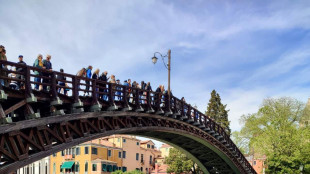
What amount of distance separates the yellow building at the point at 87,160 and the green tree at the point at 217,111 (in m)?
18.0

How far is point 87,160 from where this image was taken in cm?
5734

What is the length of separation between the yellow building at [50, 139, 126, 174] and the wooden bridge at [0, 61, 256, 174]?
30088mm

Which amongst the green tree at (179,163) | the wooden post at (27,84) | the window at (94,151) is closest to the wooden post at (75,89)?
the wooden post at (27,84)

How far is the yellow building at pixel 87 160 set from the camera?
5683 cm

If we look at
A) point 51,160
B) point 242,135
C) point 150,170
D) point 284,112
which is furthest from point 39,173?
point 284,112

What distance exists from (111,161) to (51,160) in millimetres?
10671

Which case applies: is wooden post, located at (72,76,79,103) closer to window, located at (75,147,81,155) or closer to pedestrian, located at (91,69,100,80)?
pedestrian, located at (91,69,100,80)

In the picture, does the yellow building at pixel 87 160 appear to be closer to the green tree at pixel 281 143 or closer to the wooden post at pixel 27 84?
the green tree at pixel 281 143

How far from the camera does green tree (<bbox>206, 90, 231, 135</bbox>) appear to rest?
57469 mm

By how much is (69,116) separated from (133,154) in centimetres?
5480

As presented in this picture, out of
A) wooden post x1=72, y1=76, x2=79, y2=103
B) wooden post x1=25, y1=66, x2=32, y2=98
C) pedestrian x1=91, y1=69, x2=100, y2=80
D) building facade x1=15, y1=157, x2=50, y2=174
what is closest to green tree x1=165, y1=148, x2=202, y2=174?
building facade x1=15, y1=157, x2=50, y2=174

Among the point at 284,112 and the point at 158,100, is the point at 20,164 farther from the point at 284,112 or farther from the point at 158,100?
the point at 284,112

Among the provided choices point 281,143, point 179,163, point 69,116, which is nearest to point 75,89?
point 69,116

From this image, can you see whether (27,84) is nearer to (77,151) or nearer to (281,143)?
(281,143)
